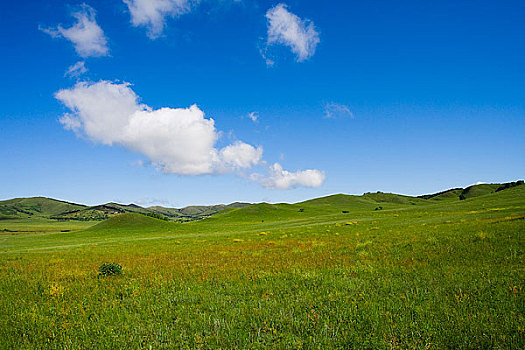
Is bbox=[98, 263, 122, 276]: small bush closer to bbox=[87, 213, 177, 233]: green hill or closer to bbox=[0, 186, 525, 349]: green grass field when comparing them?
bbox=[0, 186, 525, 349]: green grass field

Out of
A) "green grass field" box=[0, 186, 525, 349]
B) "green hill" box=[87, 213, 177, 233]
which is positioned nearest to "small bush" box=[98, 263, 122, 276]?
"green grass field" box=[0, 186, 525, 349]

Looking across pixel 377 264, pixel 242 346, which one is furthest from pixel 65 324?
pixel 377 264

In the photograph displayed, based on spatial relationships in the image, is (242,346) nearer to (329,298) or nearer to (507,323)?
(329,298)

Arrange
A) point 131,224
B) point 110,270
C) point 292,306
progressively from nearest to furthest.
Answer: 1. point 292,306
2. point 110,270
3. point 131,224

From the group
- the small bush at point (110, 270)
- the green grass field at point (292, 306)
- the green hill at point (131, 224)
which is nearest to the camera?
the green grass field at point (292, 306)

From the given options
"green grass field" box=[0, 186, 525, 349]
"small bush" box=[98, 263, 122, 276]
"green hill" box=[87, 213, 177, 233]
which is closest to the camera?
"green grass field" box=[0, 186, 525, 349]

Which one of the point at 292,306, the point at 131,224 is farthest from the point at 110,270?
the point at 131,224

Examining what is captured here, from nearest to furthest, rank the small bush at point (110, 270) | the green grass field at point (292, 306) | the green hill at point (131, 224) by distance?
the green grass field at point (292, 306)
the small bush at point (110, 270)
the green hill at point (131, 224)

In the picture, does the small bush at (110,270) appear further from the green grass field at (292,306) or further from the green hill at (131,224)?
the green hill at (131,224)

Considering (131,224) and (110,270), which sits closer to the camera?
(110,270)

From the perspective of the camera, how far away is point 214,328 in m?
6.28

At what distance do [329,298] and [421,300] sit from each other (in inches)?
94.6

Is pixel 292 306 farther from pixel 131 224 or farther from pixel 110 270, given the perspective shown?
pixel 131 224

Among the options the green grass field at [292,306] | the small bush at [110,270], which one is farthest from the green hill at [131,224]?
the green grass field at [292,306]
